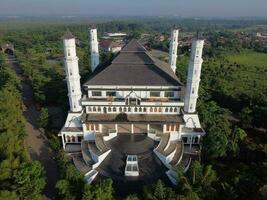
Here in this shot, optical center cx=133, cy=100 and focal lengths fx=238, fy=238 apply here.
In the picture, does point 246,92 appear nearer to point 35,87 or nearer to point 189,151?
point 189,151

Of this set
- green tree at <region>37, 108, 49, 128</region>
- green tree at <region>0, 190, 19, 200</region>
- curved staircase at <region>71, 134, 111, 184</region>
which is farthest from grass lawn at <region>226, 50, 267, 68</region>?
green tree at <region>0, 190, 19, 200</region>

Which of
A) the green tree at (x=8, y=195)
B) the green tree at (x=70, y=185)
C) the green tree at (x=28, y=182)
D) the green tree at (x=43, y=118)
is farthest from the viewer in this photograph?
the green tree at (x=43, y=118)

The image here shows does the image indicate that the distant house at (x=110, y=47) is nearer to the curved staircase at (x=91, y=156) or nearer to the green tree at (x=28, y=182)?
the curved staircase at (x=91, y=156)

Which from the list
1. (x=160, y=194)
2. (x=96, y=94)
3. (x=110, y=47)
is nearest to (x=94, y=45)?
(x=96, y=94)

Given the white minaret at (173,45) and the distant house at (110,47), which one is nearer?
the white minaret at (173,45)

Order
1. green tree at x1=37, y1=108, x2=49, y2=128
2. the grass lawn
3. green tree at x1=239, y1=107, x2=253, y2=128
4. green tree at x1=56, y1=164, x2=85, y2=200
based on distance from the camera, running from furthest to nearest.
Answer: the grass lawn, green tree at x1=239, y1=107, x2=253, y2=128, green tree at x1=37, y1=108, x2=49, y2=128, green tree at x1=56, y1=164, x2=85, y2=200

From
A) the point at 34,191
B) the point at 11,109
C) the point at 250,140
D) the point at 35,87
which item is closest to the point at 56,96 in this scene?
the point at 35,87

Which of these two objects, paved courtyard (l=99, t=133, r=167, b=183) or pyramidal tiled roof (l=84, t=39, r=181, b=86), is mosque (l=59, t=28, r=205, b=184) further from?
paved courtyard (l=99, t=133, r=167, b=183)

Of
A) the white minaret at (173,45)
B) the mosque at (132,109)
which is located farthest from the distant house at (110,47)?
the mosque at (132,109)
